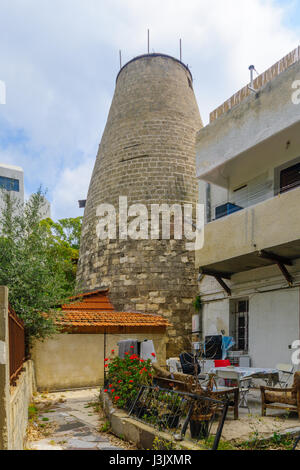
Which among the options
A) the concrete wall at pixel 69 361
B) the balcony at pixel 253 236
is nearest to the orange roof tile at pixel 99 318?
the concrete wall at pixel 69 361

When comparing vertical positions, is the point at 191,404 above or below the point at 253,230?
below

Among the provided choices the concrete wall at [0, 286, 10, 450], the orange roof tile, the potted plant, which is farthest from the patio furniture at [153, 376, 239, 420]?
the orange roof tile

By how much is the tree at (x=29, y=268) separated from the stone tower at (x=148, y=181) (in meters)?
6.24

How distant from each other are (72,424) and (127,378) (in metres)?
1.43

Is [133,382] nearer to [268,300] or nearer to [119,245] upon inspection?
[268,300]

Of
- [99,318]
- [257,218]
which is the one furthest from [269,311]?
[99,318]

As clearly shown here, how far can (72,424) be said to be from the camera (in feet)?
24.6

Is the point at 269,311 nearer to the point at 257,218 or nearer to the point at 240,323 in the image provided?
the point at 240,323

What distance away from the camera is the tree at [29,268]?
30.1 feet

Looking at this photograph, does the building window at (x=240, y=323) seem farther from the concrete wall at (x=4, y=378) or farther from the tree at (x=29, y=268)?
the concrete wall at (x=4, y=378)

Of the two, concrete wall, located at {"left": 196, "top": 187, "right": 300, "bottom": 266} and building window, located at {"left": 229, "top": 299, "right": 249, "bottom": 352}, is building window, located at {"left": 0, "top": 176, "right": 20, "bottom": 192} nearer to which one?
concrete wall, located at {"left": 196, "top": 187, "right": 300, "bottom": 266}

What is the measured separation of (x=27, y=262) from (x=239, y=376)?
5.29 m

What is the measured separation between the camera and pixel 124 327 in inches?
541

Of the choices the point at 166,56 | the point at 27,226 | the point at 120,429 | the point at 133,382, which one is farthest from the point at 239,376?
the point at 166,56
